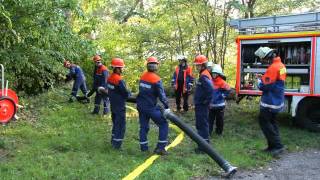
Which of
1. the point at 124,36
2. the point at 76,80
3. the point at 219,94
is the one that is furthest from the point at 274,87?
the point at 124,36

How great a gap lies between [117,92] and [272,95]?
2767 millimetres

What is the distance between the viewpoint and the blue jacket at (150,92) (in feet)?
26.7

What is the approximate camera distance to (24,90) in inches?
594

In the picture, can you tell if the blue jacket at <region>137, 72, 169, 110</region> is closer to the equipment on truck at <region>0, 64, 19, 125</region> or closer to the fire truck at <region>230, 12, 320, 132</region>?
the equipment on truck at <region>0, 64, 19, 125</region>

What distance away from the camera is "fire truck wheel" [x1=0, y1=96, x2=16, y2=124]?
10.1 metres

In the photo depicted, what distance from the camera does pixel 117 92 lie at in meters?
8.66

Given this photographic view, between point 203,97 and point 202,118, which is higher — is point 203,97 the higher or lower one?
the higher one

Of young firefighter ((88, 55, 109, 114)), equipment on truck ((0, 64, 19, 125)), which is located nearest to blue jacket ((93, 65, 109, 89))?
young firefighter ((88, 55, 109, 114))

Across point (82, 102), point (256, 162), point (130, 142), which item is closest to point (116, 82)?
point (130, 142)

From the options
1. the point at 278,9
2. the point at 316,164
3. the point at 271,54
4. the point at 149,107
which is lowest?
the point at 316,164

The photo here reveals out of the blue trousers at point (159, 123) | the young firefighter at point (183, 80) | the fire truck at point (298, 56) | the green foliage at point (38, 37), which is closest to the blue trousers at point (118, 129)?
the blue trousers at point (159, 123)

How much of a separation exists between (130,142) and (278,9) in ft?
33.5

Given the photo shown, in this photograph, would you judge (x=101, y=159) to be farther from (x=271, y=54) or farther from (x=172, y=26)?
(x=172, y=26)

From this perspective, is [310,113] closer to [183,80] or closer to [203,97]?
Answer: [203,97]
